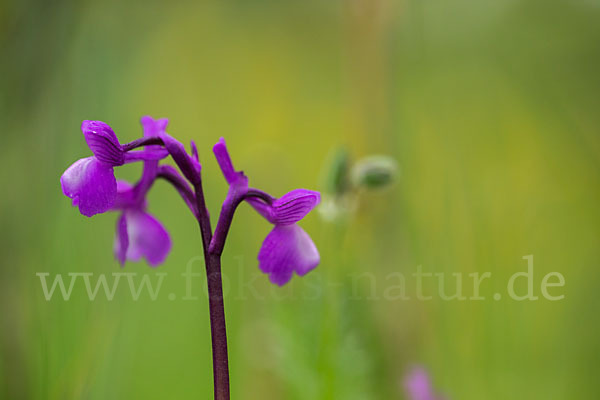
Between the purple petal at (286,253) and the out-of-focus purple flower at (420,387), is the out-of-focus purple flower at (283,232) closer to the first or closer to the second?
the purple petal at (286,253)

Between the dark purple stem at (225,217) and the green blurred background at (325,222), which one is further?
the green blurred background at (325,222)

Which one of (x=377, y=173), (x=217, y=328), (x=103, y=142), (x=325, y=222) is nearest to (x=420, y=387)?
(x=377, y=173)

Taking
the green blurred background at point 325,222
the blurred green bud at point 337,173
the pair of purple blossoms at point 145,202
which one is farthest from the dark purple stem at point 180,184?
the blurred green bud at point 337,173

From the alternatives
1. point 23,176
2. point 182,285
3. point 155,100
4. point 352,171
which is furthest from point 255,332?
point 155,100

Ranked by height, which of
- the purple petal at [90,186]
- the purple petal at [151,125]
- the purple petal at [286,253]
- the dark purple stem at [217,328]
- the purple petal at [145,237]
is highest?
the purple petal at [151,125]

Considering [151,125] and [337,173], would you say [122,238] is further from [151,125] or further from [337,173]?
[337,173]

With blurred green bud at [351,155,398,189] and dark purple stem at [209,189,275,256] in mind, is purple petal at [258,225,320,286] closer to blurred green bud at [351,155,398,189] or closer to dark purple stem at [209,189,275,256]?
dark purple stem at [209,189,275,256]

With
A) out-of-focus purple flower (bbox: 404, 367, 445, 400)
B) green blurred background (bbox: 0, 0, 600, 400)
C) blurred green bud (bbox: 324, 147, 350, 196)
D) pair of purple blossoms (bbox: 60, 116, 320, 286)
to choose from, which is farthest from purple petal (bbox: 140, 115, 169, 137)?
out-of-focus purple flower (bbox: 404, 367, 445, 400)

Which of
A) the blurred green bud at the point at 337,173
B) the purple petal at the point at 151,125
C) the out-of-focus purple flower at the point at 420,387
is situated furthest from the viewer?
the blurred green bud at the point at 337,173
